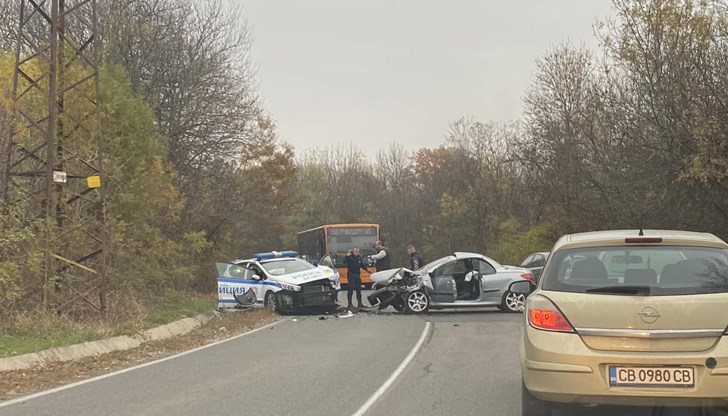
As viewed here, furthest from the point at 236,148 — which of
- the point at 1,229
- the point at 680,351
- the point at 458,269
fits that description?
the point at 680,351

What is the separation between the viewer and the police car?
18.3 meters

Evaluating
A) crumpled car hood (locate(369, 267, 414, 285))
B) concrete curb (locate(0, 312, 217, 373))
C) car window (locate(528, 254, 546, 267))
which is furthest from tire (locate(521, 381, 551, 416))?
car window (locate(528, 254, 546, 267))

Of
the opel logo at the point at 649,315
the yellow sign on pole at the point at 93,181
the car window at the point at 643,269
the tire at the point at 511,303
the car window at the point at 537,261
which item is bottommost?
the tire at the point at 511,303

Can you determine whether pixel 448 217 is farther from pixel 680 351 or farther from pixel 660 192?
pixel 680 351

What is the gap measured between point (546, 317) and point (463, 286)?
40.9 feet

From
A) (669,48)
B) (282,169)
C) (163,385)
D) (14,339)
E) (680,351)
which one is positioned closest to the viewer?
(680,351)

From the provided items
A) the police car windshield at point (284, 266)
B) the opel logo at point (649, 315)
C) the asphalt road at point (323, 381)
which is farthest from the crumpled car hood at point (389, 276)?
the opel logo at point (649, 315)

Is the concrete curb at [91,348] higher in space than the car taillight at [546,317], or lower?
lower

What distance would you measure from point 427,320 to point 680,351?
1137cm

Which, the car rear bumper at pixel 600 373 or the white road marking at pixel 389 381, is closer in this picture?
the car rear bumper at pixel 600 373

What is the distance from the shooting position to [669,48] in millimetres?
21500

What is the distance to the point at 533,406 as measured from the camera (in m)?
5.36

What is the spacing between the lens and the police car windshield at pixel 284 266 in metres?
19.4

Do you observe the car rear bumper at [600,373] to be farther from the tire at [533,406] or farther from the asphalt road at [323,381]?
the asphalt road at [323,381]
